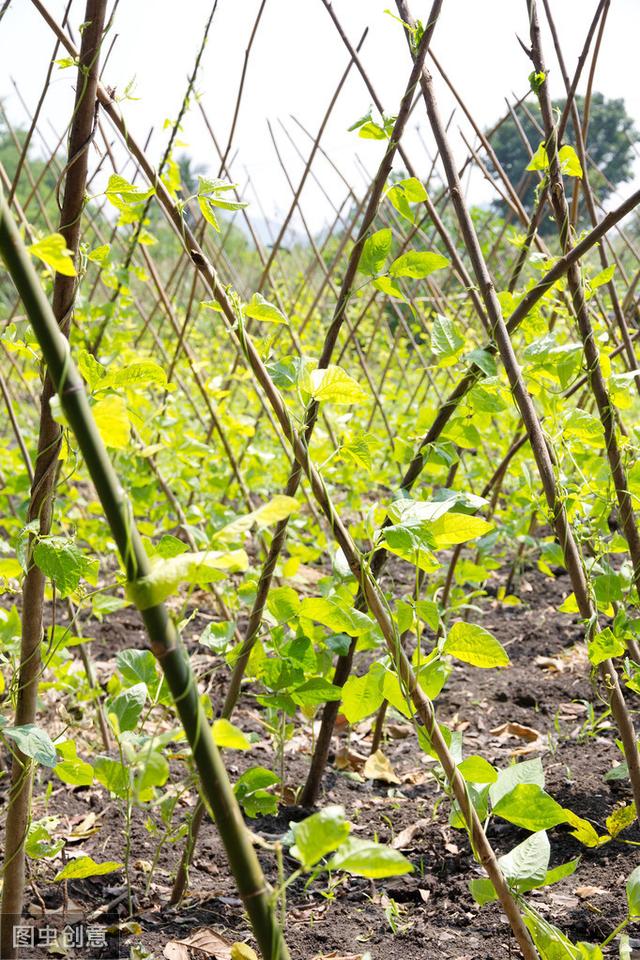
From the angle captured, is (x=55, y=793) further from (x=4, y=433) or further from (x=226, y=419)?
(x=4, y=433)

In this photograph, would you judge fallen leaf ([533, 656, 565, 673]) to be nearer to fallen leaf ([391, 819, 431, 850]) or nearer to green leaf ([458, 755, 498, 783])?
fallen leaf ([391, 819, 431, 850])

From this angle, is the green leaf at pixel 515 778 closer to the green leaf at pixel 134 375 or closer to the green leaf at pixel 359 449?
the green leaf at pixel 359 449

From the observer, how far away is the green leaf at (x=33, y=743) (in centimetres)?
99

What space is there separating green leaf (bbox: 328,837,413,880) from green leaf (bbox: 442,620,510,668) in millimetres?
366

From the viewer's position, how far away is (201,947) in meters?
1.20

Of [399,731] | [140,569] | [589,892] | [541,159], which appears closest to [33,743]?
[140,569]

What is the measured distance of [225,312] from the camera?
1.10m

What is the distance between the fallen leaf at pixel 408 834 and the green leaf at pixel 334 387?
37.5 inches

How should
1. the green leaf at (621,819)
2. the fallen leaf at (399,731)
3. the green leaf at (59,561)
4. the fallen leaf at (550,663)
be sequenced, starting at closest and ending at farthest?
the green leaf at (59,561) → the green leaf at (621,819) → the fallen leaf at (399,731) → the fallen leaf at (550,663)

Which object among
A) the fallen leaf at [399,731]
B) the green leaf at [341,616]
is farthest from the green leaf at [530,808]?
the fallen leaf at [399,731]

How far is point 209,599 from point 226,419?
113 cm

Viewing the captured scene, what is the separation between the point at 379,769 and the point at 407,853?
29 centimetres

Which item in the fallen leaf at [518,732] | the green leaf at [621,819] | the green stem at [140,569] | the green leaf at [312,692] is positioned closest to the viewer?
the green stem at [140,569]

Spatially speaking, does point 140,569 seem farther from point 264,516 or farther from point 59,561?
point 59,561
